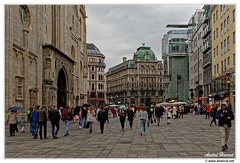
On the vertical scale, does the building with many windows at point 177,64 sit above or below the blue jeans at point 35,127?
above

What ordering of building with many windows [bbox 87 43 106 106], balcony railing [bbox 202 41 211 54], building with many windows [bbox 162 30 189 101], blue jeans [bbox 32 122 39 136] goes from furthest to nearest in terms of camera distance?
building with many windows [bbox 87 43 106 106]
building with many windows [bbox 162 30 189 101]
balcony railing [bbox 202 41 211 54]
blue jeans [bbox 32 122 39 136]

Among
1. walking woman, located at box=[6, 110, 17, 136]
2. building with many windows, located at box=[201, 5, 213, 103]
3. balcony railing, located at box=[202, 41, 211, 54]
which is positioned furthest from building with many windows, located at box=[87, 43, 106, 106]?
walking woman, located at box=[6, 110, 17, 136]

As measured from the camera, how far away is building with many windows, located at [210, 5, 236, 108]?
45.1 metres

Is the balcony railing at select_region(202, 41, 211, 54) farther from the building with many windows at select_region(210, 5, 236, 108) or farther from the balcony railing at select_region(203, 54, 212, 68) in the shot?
the building with many windows at select_region(210, 5, 236, 108)

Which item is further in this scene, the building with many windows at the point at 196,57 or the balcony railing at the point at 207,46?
the building with many windows at the point at 196,57

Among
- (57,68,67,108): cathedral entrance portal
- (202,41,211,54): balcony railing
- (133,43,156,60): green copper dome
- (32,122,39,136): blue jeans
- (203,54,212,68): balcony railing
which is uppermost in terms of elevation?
(133,43,156,60): green copper dome

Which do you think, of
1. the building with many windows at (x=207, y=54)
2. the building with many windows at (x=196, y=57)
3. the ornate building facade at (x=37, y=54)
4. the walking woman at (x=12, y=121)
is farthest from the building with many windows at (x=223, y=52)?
the walking woman at (x=12, y=121)

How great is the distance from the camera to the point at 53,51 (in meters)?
37.8

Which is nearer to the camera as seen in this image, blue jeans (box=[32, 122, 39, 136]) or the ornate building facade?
blue jeans (box=[32, 122, 39, 136])

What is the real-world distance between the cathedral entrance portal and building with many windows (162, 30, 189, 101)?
5569 centimetres

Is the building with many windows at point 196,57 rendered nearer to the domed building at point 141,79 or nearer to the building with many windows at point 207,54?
the building with many windows at point 207,54

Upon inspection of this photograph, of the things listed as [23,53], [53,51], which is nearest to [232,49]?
[53,51]

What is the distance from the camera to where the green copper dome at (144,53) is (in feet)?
498

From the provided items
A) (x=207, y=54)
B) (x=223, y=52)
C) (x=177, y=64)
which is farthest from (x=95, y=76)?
(x=223, y=52)
